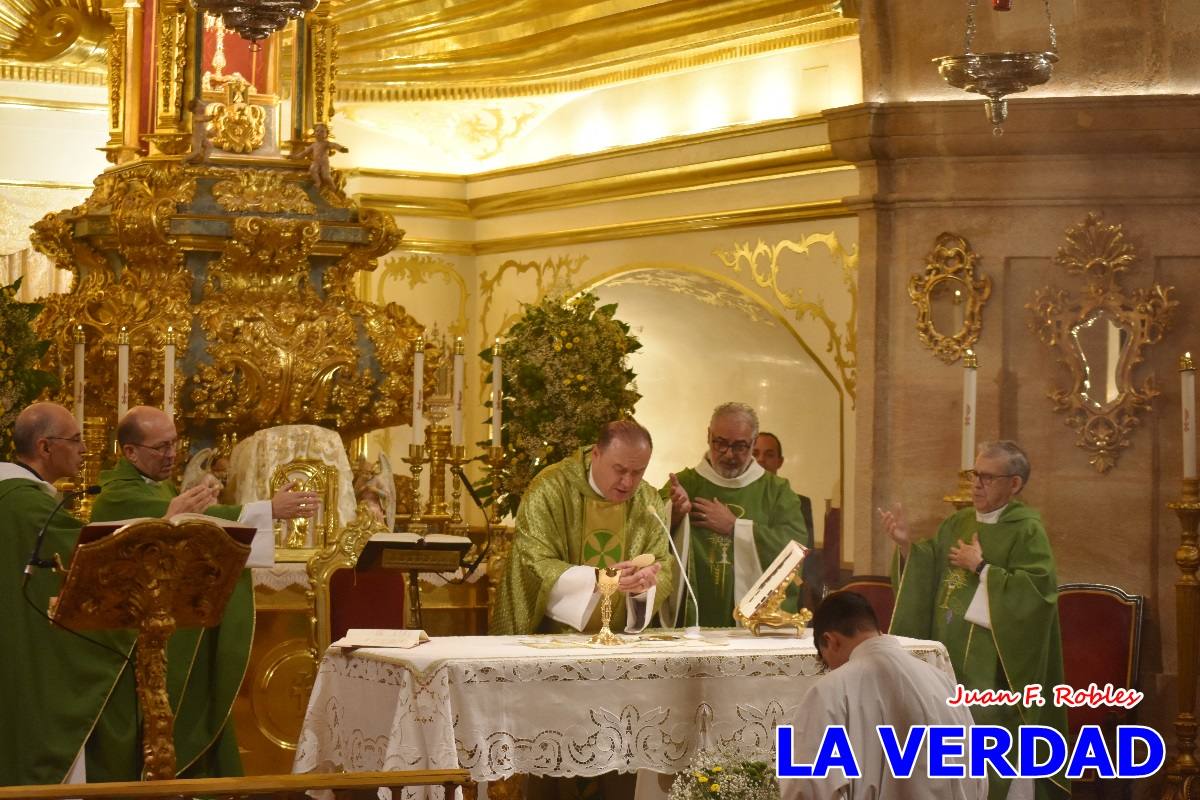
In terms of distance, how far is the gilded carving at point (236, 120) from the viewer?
31.2 feet

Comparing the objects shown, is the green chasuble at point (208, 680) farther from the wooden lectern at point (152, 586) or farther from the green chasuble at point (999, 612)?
the green chasuble at point (999, 612)

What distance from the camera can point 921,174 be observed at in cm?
922

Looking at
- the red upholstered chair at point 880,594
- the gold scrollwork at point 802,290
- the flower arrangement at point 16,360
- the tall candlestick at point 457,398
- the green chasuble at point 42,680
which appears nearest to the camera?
the green chasuble at point 42,680

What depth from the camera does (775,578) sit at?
6.99 metres

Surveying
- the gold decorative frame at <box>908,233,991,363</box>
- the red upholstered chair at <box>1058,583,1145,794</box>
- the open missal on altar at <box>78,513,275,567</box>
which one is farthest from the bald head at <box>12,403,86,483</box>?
the red upholstered chair at <box>1058,583,1145,794</box>

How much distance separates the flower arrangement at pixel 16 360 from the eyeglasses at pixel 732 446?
282 centimetres

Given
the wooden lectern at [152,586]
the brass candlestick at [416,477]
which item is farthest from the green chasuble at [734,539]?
the wooden lectern at [152,586]

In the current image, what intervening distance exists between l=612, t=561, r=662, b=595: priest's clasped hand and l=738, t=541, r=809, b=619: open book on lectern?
0.34 metres

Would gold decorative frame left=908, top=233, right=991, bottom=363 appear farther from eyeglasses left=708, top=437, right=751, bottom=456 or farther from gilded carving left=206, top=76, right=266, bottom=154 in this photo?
gilded carving left=206, top=76, right=266, bottom=154

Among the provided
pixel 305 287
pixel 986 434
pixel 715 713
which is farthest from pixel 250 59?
pixel 715 713

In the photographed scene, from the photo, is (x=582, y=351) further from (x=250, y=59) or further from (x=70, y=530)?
(x=70, y=530)

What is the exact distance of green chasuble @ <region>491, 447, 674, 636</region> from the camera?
735 centimetres

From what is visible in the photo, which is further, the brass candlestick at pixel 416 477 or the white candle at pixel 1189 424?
the brass candlestick at pixel 416 477

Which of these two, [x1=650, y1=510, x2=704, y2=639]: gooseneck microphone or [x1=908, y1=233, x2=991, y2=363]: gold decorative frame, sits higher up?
[x1=908, y1=233, x2=991, y2=363]: gold decorative frame
